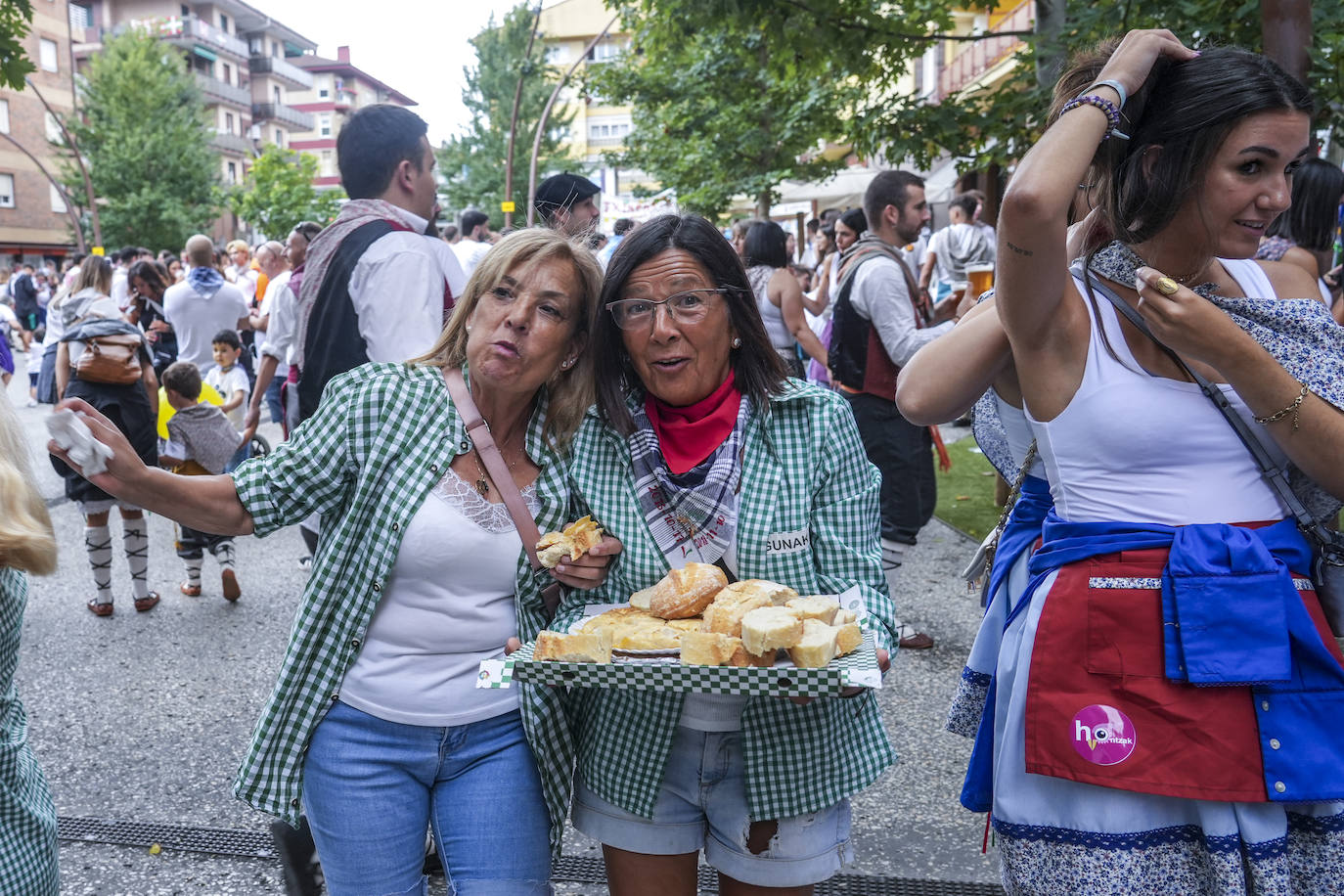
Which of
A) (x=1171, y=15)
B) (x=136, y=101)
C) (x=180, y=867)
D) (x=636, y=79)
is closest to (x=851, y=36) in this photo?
(x=1171, y=15)

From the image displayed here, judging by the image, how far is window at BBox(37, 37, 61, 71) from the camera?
1964 inches

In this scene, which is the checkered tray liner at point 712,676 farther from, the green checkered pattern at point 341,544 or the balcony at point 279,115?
the balcony at point 279,115

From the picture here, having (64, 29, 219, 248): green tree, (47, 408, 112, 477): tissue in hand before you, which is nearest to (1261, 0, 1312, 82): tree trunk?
(47, 408, 112, 477): tissue in hand

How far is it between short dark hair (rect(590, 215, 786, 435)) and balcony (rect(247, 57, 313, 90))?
8108 cm

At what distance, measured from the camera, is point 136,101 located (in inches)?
1672

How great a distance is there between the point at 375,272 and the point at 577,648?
232cm

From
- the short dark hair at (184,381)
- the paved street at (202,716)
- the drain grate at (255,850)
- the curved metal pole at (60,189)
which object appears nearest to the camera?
the drain grate at (255,850)

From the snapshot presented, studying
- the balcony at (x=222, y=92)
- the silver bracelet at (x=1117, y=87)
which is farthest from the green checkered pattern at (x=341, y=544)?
the balcony at (x=222, y=92)

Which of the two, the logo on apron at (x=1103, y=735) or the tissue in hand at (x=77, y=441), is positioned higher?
the tissue in hand at (x=77, y=441)

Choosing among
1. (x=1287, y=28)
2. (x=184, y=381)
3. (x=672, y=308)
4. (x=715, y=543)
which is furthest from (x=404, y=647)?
(x=184, y=381)

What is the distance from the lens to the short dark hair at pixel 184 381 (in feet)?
22.7

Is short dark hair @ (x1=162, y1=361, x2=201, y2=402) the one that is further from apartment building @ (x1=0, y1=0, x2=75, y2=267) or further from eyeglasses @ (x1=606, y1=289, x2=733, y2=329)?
apartment building @ (x1=0, y1=0, x2=75, y2=267)

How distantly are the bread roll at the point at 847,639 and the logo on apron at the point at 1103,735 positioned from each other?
381 millimetres

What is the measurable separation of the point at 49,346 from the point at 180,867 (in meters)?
11.0
